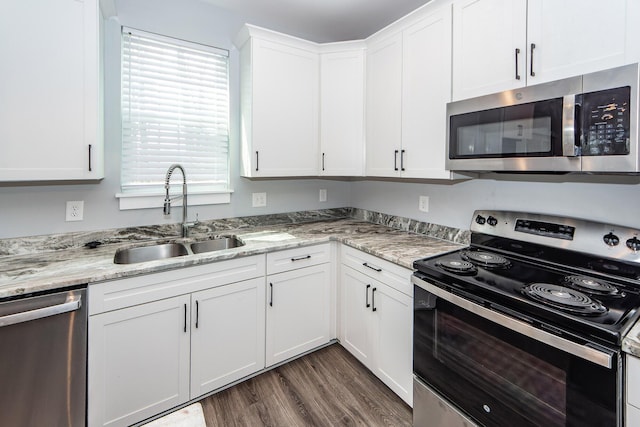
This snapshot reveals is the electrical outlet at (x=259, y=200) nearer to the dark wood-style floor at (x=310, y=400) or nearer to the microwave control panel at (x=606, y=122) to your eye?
the dark wood-style floor at (x=310, y=400)

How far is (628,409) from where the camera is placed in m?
0.93

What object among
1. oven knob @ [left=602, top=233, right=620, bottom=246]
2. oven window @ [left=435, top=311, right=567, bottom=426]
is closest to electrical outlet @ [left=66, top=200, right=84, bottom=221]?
oven window @ [left=435, top=311, right=567, bottom=426]

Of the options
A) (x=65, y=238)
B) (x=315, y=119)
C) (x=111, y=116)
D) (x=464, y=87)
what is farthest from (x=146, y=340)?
(x=464, y=87)

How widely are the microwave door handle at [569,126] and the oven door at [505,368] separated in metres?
0.70

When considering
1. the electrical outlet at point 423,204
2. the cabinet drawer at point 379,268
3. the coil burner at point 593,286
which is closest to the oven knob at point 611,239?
the coil burner at point 593,286

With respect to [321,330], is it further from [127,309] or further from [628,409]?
[628,409]

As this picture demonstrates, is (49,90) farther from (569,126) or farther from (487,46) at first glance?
(569,126)

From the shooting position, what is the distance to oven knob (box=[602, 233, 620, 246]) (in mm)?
1364

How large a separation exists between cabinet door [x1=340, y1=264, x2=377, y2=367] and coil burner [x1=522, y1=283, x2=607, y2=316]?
3.02 ft

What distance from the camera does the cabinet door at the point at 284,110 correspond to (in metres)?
2.28

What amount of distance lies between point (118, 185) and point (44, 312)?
3.21 feet

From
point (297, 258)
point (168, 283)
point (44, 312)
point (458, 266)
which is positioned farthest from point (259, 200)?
point (458, 266)

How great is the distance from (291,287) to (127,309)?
96cm

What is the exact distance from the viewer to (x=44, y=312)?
1321 mm
